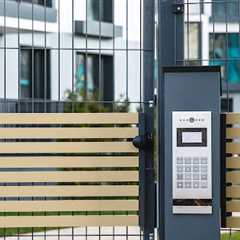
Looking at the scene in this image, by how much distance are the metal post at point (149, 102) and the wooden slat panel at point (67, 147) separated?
0.70 feet

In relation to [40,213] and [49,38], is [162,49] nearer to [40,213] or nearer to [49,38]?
[40,213]

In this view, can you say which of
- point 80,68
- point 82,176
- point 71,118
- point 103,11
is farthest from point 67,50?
point 103,11

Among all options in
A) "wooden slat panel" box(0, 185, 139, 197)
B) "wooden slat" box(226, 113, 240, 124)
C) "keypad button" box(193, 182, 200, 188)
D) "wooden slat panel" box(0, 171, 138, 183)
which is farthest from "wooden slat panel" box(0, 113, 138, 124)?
"keypad button" box(193, 182, 200, 188)

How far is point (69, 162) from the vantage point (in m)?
7.09

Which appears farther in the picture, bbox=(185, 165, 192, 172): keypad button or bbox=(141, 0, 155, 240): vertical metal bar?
bbox=(141, 0, 155, 240): vertical metal bar

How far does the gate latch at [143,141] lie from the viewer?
6.98m

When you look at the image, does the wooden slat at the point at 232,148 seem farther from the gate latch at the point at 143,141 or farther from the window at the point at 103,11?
the window at the point at 103,11

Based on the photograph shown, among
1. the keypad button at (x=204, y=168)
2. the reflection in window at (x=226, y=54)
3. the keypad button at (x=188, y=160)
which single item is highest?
the reflection in window at (x=226, y=54)

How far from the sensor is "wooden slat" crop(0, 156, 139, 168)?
7066mm

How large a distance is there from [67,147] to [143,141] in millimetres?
671

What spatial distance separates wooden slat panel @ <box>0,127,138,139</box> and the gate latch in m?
0.06

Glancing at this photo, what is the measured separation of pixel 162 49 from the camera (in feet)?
22.8

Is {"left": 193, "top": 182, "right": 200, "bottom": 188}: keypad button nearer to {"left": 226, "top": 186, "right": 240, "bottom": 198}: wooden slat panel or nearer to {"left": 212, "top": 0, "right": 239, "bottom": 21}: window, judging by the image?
{"left": 226, "top": 186, "right": 240, "bottom": 198}: wooden slat panel

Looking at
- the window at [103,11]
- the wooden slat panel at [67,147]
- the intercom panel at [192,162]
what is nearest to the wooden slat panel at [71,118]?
the wooden slat panel at [67,147]
